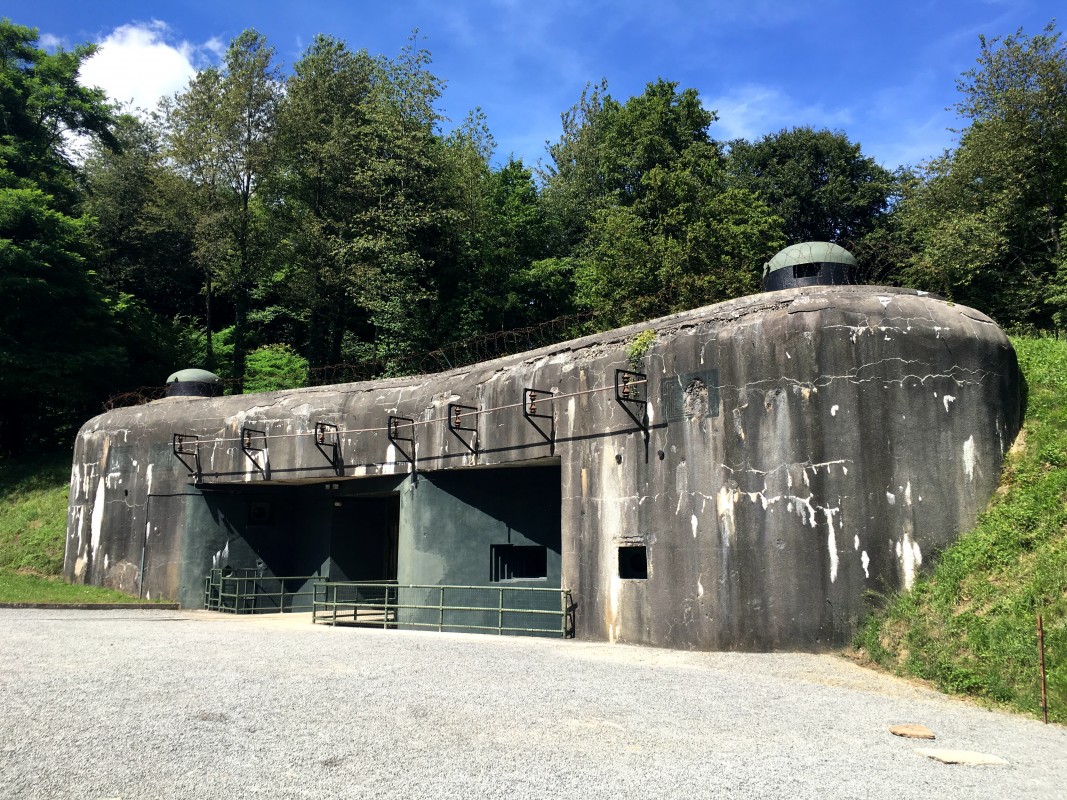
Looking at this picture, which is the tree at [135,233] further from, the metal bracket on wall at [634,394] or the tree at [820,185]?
the metal bracket on wall at [634,394]

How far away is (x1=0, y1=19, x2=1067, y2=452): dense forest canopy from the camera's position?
2512 cm

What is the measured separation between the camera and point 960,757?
21.7 feet

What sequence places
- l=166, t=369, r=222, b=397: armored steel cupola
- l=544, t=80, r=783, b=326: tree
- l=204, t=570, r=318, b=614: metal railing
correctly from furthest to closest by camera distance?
l=544, t=80, r=783, b=326: tree, l=166, t=369, r=222, b=397: armored steel cupola, l=204, t=570, r=318, b=614: metal railing

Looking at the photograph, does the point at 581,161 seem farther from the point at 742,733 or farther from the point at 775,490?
the point at 742,733

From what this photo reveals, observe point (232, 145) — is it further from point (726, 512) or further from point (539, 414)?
point (726, 512)

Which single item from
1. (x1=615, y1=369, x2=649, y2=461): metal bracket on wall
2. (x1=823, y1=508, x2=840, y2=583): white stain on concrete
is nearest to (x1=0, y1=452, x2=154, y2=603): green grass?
(x1=615, y1=369, x2=649, y2=461): metal bracket on wall

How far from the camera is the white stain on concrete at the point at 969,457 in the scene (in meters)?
11.6

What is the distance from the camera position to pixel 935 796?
572cm

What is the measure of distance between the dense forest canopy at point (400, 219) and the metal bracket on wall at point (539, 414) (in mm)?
9250

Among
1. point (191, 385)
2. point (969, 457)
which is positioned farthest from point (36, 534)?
point (969, 457)

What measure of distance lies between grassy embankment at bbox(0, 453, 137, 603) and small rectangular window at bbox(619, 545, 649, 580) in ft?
41.4

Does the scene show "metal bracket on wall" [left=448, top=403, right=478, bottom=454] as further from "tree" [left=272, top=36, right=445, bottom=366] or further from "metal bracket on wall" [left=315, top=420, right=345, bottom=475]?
"tree" [left=272, top=36, right=445, bottom=366]

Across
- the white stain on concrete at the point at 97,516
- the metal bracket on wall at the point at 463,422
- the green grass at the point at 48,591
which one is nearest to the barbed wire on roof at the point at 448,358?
the white stain on concrete at the point at 97,516

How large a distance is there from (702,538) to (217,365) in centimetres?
3016
